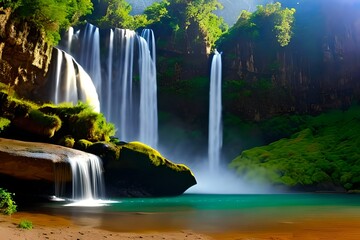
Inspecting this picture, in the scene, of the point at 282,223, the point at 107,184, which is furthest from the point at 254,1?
the point at 282,223

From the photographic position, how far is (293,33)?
45500 mm

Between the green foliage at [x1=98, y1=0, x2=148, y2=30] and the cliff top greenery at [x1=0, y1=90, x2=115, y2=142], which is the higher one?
the green foliage at [x1=98, y1=0, x2=148, y2=30]

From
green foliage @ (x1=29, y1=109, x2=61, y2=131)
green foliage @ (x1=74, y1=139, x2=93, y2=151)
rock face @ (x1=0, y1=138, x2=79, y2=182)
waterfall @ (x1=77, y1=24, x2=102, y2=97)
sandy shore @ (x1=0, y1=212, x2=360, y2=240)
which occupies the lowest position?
sandy shore @ (x1=0, y1=212, x2=360, y2=240)

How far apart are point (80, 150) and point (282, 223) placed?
36.8ft

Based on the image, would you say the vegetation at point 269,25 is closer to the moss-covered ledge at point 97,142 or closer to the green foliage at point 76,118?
the moss-covered ledge at point 97,142

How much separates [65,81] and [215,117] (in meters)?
20.1

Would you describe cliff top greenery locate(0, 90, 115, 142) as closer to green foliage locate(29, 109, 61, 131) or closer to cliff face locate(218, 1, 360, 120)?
green foliage locate(29, 109, 61, 131)

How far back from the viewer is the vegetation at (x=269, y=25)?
43438 millimetres

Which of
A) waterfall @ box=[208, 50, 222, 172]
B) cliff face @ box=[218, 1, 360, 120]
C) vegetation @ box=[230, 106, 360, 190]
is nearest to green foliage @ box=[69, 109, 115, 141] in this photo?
vegetation @ box=[230, 106, 360, 190]

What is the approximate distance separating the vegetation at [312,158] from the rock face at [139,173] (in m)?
12.1

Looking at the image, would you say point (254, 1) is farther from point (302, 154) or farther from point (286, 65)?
point (302, 154)

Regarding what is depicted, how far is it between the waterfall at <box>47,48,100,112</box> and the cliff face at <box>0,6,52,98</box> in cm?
161

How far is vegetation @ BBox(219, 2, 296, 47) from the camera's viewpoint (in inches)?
1710

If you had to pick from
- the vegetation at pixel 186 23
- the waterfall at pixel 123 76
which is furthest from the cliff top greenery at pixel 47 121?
the vegetation at pixel 186 23
